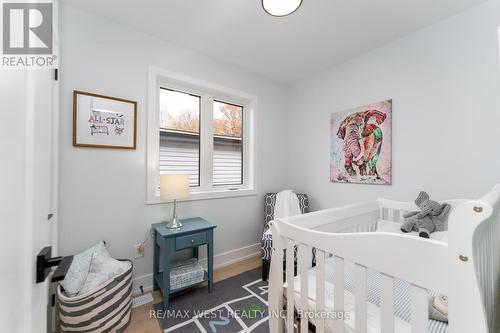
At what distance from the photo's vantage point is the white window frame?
1.99 metres

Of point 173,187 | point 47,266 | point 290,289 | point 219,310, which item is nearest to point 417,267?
point 290,289

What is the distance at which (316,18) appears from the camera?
174 cm

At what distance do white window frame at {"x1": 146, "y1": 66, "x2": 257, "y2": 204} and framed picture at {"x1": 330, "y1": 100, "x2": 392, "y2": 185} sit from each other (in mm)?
1022

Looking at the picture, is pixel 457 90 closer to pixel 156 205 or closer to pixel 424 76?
pixel 424 76

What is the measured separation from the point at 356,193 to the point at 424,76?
1255 mm

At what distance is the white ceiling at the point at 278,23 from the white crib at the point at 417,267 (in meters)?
1.62

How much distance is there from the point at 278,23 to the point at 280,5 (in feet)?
1.60

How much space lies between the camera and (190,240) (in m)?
1.84

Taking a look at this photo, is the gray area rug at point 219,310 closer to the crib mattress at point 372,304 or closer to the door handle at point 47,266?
the crib mattress at point 372,304

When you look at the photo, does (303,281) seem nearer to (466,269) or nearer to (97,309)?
(466,269)

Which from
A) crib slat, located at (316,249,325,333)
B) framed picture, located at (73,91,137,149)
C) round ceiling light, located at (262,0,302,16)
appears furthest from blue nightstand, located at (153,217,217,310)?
round ceiling light, located at (262,0,302,16)

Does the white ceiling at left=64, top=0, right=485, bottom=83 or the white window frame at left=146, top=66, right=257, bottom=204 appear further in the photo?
the white window frame at left=146, top=66, right=257, bottom=204

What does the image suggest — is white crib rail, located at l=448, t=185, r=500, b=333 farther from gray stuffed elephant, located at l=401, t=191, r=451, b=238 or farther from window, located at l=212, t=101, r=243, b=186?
window, located at l=212, t=101, r=243, b=186

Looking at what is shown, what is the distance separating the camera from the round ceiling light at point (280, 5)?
4.41 feet
